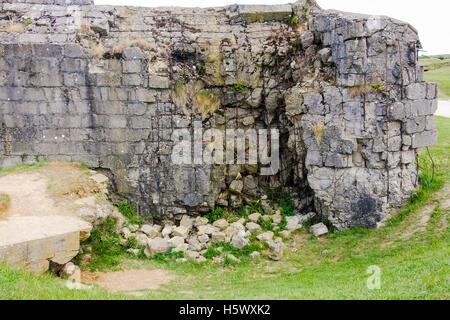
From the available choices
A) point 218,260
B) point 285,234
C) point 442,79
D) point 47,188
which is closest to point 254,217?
point 285,234

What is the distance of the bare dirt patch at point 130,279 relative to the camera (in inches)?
329

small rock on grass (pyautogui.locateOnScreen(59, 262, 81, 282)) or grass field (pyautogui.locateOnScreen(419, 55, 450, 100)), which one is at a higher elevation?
grass field (pyautogui.locateOnScreen(419, 55, 450, 100))

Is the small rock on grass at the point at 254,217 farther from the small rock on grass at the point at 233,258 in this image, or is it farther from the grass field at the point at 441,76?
the grass field at the point at 441,76

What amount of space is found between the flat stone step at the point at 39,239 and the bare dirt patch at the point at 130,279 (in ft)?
2.41

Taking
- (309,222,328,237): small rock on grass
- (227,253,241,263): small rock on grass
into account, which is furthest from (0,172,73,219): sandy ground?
(309,222,328,237): small rock on grass

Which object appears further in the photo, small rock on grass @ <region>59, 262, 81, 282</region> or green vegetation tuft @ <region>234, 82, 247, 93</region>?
green vegetation tuft @ <region>234, 82, 247, 93</region>

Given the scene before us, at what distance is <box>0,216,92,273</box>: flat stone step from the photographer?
7.43 m

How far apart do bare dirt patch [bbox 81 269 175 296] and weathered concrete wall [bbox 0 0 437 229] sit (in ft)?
8.58

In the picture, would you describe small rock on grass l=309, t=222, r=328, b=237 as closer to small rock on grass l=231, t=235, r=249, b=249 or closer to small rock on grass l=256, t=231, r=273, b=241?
small rock on grass l=256, t=231, r=273, b=241

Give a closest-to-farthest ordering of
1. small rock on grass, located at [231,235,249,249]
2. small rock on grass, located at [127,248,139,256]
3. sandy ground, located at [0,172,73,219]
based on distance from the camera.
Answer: sandy ground, located at [0,172,73,219] < small rock on grass, located at [127,248,139,256] < small rock on grass, located at [231,235,249,249]

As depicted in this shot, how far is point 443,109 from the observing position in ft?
70.0

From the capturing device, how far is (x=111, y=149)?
36.5 ft
